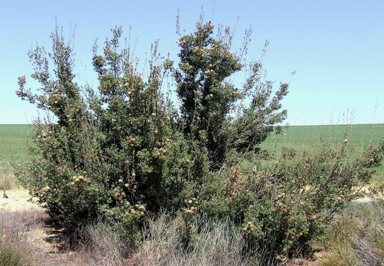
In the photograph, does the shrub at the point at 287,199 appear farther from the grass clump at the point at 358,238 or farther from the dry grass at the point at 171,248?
the grass clump at the point at 358,238

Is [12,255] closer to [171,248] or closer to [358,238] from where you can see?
[171,248]

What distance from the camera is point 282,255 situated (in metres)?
4.95

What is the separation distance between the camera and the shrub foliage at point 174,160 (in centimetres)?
477

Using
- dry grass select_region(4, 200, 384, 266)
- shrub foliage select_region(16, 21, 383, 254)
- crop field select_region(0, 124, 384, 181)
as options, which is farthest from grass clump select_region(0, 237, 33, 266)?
crop field select_region(0, 124, 384, 181)

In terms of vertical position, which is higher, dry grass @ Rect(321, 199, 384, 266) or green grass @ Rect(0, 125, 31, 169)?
dry grass @ Rect(321, 199, 384, 266)

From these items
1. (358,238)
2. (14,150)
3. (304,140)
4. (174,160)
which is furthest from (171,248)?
(14,150)

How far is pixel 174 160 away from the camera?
4.93m

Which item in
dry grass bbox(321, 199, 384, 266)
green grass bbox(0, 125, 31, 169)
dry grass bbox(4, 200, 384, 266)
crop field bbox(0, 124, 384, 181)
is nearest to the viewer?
dry grass bbox(4, 200, 384, 266)

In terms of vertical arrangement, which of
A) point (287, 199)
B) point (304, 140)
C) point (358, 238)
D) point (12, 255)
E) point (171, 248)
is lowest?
point (12, 255)

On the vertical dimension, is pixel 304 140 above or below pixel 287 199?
above

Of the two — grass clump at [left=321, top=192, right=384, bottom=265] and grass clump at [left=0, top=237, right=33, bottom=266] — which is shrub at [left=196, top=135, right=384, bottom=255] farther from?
grass clump at [left=0, top=237, right=33, bottom=266]

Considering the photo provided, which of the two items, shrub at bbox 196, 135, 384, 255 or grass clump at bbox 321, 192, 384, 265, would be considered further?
grass clump at bbox 321, 192, 384, 265

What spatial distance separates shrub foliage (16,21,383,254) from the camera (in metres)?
4.77

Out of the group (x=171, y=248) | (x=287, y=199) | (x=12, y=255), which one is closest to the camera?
(x=12, y=255)
